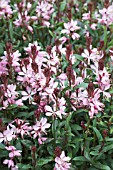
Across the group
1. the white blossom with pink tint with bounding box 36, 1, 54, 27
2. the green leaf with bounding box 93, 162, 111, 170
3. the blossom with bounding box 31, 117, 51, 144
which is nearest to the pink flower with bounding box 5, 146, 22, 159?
the blossom with bounding box 31, 117, 51, 144

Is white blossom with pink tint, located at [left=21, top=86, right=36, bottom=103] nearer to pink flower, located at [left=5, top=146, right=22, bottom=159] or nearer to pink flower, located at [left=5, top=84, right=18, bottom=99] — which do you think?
pink flower, located at [left=5, top=84, right=18, bottom=99]

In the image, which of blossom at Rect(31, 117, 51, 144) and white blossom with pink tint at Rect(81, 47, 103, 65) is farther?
white blossom with pink tint at Rect(81, 47, 103, 65)

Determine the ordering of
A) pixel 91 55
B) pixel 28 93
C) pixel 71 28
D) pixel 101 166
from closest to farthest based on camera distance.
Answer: pixel 101 166, pixel 28 93, pixel 91 55, pixel 71 28

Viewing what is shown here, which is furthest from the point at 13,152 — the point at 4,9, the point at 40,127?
the point at 4,9

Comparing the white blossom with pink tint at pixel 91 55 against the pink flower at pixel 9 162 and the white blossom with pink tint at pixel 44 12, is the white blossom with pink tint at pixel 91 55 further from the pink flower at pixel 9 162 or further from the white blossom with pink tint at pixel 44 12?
the pink flower at pixel 9 162

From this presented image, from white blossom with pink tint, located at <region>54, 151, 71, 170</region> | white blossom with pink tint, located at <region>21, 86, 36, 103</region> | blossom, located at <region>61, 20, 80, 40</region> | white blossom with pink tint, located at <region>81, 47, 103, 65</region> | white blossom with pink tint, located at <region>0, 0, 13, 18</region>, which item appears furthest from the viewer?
white blossom with pink tint, located at <region>0, 0, 13, 18</region>

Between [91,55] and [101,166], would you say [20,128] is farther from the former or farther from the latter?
[91,55]

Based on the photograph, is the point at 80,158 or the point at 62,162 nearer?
the point at 62,162

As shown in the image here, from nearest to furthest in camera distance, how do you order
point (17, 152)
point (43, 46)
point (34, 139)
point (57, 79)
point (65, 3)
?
point (17, 152) → point (34, 139) → point (57, 79) → point (43, 46) → point (65, 3)

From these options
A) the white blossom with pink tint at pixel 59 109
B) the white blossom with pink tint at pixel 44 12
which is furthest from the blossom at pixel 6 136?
the white blossom with pink tint at pixel 44 12

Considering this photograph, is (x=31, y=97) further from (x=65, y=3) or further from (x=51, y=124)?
(x=65, y=3)

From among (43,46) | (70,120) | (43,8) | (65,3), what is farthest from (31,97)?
(65,3)
